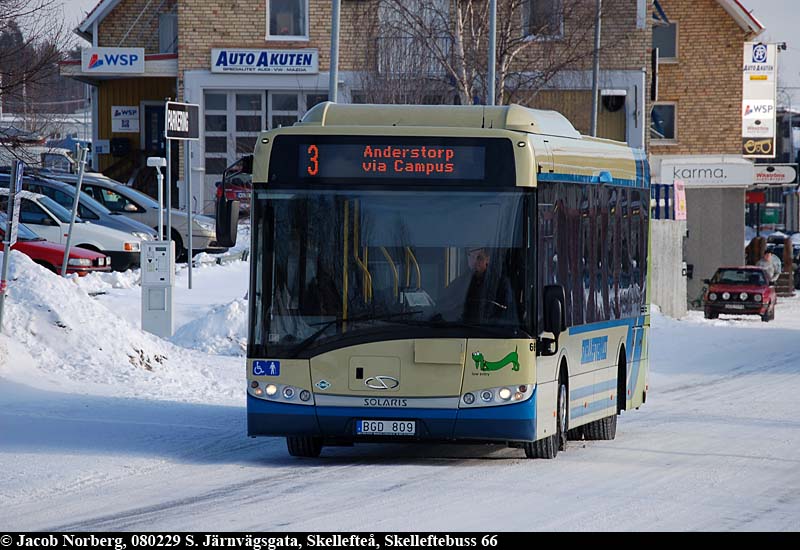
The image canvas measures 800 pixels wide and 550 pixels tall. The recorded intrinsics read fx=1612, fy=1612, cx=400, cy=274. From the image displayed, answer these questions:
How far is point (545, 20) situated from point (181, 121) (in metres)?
18.3

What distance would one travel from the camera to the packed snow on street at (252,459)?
1005cm

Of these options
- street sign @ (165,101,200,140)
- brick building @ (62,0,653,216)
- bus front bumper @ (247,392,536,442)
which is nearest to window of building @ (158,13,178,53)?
brick building @ (62,0,653,216)

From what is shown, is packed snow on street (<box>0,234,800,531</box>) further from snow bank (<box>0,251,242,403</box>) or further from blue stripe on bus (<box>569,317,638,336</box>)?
blue stripe on bus (<box>569,317,638,336</box>)

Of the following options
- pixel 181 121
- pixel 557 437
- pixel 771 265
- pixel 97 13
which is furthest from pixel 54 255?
pixel 771 265

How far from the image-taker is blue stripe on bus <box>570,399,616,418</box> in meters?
14.2

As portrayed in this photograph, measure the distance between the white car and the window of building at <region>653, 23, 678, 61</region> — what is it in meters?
35.2

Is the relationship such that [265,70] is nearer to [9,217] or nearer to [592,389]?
[9,217]

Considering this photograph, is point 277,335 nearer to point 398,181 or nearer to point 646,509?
point 398,181

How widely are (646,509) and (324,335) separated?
3346 mm

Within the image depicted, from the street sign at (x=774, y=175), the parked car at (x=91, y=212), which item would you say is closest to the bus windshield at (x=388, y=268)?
the parked car at (x=91, y=212)

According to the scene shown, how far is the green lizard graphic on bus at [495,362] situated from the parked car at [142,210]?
945 inches

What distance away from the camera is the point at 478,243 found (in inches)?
500

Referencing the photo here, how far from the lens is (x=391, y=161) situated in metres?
12.8
